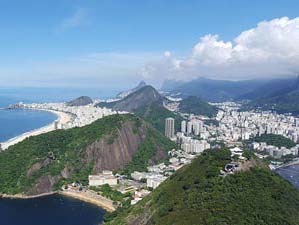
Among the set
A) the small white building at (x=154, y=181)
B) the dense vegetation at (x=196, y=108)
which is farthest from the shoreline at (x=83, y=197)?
the dense vegetation at (x=196, y=108)

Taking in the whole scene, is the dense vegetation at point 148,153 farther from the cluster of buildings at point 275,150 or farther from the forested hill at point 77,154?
the cluster of buildings at point 275,150

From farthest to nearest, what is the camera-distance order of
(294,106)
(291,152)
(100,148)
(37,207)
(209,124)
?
1. (294,106)
2. (209,124)
3. (291,152)
4. (100,148)
5. (37,207)

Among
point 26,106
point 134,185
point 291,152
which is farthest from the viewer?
point 26,106

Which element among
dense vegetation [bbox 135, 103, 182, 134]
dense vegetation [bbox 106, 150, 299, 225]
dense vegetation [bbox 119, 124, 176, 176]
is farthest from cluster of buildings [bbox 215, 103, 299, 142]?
dense vegetation [bbox 106, 150, 299, 225]

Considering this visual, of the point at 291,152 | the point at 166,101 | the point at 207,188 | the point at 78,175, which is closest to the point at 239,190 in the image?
the point at 207,188

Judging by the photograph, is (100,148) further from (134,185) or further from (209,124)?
(209,124)

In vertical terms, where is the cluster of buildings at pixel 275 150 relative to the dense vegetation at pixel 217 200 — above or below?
below

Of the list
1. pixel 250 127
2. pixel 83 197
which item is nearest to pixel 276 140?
pixel 250 127

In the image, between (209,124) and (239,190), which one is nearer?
(239,190)
